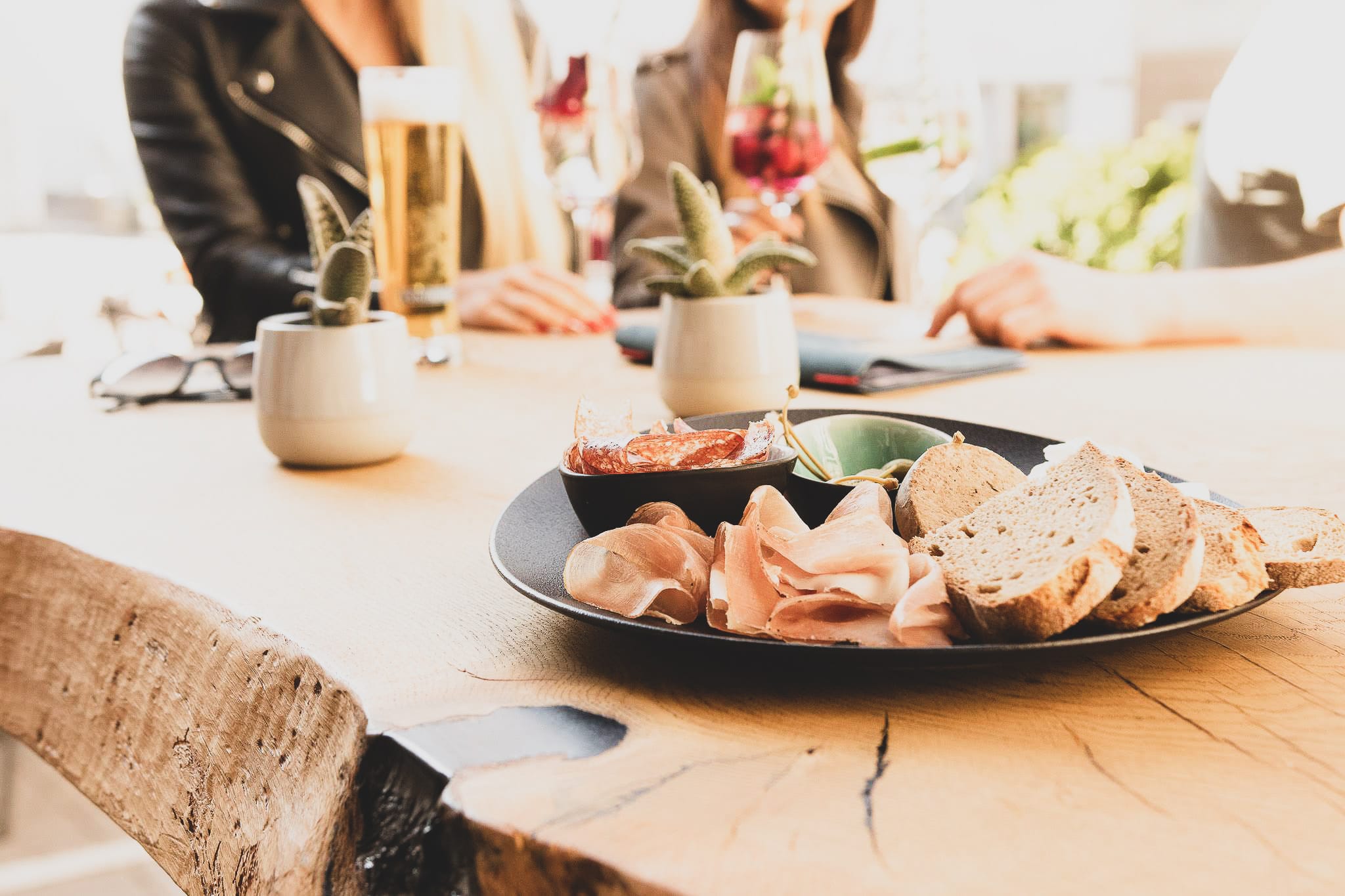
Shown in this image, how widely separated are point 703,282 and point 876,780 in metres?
0.73

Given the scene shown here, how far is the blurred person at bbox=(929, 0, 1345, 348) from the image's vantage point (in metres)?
1.65

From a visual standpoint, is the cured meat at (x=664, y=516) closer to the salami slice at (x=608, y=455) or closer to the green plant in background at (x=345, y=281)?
the salami slice at (x=608, y=455)

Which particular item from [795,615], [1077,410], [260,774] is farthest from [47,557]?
[1077,410]

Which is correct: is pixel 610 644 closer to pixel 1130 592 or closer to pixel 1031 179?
pixel 1130 592

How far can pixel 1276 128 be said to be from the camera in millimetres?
2375

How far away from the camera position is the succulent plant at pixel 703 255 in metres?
1.05

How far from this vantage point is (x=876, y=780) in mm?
422

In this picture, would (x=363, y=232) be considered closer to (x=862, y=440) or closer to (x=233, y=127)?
(x=862, y=440)

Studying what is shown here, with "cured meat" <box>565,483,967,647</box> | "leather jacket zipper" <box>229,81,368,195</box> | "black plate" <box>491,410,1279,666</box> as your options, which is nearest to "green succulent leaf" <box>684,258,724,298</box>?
"black plate" <box>491,410,1279,666</box>

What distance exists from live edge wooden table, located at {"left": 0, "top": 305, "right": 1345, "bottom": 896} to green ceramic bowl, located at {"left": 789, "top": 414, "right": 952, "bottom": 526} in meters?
0.23

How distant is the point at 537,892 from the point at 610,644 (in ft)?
0.66

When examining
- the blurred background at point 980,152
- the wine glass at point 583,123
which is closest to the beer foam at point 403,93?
the wine glass at point 583,123

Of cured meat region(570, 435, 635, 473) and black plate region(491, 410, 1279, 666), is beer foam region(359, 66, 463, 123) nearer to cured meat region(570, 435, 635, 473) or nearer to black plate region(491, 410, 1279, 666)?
black plate region(491, 410, 1279, 666)

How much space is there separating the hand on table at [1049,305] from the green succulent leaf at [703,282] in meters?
0.66
